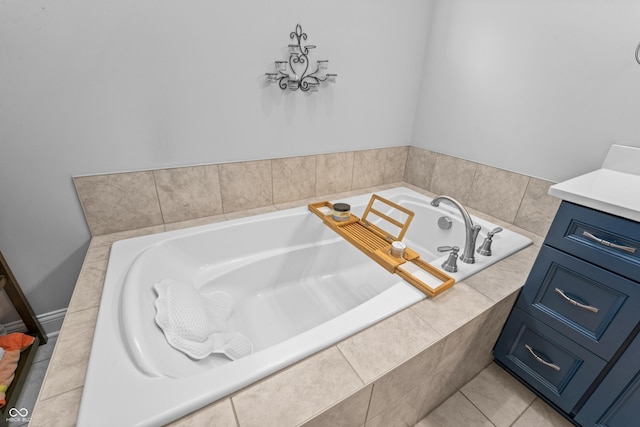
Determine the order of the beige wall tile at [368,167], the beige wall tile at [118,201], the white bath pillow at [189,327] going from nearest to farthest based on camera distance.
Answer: the white bath pillow at [189,327]
the beige wall tile at [118,201]
the beige wall tile at [368,167]

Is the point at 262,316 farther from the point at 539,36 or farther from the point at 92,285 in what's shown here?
the point at 539,36

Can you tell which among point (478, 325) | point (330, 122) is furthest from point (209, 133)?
point (478, 325)

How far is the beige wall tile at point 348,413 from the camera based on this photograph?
2.27 ft

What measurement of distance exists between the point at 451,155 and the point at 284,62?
121cm

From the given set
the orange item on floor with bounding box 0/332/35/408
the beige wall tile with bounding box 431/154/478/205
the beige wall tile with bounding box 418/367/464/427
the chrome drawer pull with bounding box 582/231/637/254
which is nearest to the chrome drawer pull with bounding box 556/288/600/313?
the chrome drawer pull with bounding box 582/231/637/254

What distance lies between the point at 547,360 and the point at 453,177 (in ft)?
3.69

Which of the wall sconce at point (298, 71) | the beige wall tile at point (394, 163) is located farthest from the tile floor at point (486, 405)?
the wall sconce at point (298, 71)

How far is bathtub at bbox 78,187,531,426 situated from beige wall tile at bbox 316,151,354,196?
0.18 meters

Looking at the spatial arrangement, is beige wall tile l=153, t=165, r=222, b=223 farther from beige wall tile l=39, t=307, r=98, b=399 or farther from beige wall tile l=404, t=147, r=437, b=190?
beige wall tile l=404, t=147, r=437, b=190

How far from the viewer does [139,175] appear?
1304mm

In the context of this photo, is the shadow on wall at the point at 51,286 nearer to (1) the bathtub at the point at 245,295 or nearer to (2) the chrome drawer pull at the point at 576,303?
(1) the bathtub at the point at 245,295

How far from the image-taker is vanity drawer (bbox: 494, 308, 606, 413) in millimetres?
1012

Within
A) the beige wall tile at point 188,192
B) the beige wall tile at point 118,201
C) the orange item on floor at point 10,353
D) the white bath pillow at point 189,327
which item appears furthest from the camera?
the beige wall tile at point 188,192

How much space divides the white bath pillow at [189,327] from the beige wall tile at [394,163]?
1533 mm
